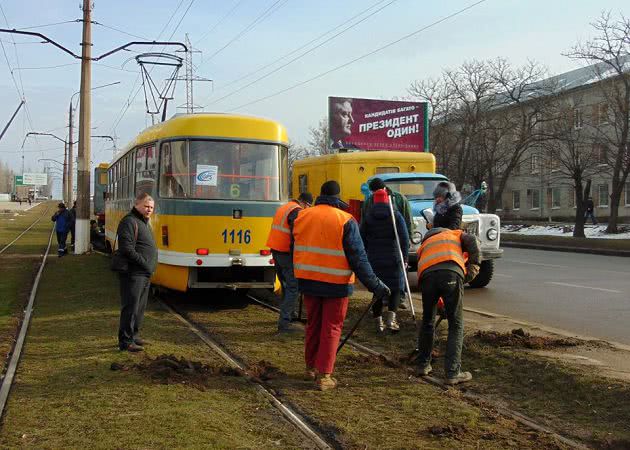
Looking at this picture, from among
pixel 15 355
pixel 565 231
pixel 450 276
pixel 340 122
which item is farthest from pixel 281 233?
pixel 565 231

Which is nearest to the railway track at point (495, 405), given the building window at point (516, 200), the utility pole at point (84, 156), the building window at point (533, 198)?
the utility pole at point (84, 156)

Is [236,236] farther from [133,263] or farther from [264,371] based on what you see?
[264,371]

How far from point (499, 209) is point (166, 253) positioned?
185ft

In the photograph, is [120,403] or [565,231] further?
[565,231]

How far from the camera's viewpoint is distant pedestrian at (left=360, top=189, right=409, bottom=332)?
8156mm

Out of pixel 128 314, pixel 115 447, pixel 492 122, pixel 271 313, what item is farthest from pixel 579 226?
pixel 115 447

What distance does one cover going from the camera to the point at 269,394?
222 inches

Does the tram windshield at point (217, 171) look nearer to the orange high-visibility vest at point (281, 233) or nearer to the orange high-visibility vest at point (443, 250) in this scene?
the orange high-visibility vest at point (281, 233)

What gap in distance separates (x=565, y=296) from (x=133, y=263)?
26.7 feet

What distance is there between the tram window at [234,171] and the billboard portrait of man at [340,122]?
21890 millimetres

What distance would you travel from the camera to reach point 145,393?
558 cm

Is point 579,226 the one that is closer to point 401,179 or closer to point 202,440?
point 401,179

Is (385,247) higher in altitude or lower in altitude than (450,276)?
higher

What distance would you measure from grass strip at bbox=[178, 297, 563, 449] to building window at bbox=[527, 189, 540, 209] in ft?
180
